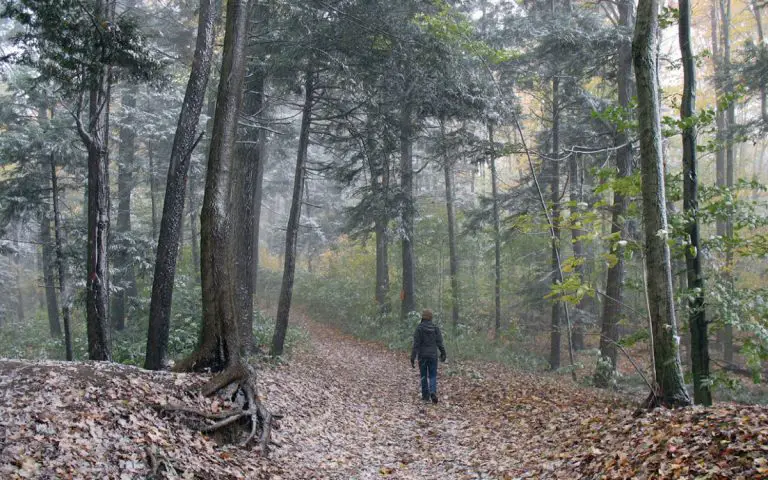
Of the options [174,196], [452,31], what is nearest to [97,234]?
[174,196]

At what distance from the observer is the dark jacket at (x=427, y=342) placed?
10.9 m

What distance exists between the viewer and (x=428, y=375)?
36.5ft

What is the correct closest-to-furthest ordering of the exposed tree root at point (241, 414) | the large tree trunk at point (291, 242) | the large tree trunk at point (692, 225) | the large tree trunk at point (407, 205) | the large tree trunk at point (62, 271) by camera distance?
the exposed tree root at point (241, 414), the large tree trunk at point (692, 225), the large tree trunk at point (62, 271), the large tree trunk at point (291, 242), the large tree trunk at point (407, 205)

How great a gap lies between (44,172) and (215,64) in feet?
26.5

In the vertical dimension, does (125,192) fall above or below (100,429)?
above

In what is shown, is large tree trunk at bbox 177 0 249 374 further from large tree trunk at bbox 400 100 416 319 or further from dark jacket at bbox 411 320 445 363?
large tree trunk at bbox 400 100 416 319

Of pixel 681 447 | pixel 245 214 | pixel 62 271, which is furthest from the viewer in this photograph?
pixel 62 271

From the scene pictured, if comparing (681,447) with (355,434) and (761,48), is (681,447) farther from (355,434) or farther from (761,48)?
(761,48)

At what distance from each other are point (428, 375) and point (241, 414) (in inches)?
213

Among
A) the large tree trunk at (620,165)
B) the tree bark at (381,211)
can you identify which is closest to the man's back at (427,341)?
the large tree trunk at (620,165)

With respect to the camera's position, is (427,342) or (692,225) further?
(427,342)

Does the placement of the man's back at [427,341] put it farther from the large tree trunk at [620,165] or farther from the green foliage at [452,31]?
the green foliage at [452,31]

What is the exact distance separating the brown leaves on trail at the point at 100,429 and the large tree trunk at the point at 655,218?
508cm

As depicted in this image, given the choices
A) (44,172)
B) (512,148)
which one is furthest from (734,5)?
(44,172)
